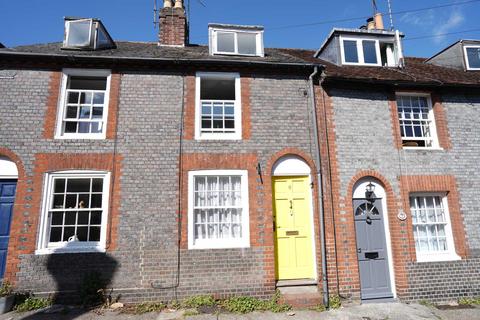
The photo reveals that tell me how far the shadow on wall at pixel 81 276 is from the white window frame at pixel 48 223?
0.46 feet

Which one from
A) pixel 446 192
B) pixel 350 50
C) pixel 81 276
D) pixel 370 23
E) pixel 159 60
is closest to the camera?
pixel 81 276

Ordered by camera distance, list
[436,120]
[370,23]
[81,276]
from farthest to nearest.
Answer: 1. [370,23]
2. [436,120]
3. [81,276]

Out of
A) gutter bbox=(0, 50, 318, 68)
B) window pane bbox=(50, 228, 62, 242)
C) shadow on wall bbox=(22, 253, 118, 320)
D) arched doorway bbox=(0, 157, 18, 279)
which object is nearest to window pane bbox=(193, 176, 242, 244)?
shadow on wall bbox=(22, 253, 118, 320)

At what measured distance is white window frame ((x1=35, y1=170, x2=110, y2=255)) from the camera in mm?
6621

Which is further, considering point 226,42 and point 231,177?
point 226,42

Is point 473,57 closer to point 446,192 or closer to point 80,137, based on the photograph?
point 446,192

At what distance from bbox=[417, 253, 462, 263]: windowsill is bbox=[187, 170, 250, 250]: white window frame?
15.0 feet

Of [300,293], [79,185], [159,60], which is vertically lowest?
[300,293]

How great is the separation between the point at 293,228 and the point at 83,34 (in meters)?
8.26

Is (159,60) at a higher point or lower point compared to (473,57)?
lower

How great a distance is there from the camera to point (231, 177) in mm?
7441

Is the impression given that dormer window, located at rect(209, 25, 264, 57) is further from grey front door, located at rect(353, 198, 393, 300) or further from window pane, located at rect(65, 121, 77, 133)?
grey front door, located at rect(353, 198, 393, 300)

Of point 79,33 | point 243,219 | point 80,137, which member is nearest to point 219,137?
point 243,219

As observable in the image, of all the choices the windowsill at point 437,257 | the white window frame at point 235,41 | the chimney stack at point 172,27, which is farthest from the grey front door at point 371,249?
the chimney stack at point 172,27
